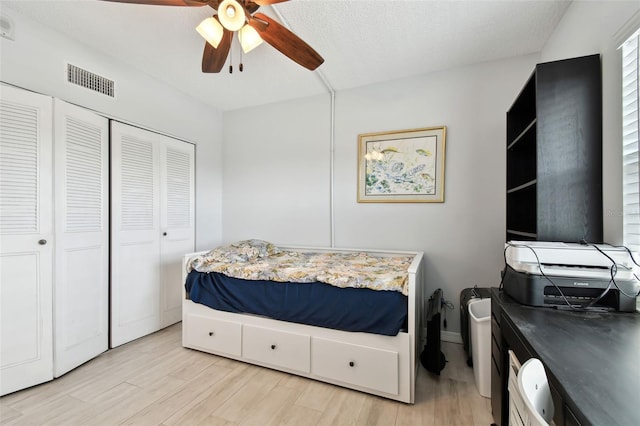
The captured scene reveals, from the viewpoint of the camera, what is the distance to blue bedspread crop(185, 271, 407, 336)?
1.70 meters

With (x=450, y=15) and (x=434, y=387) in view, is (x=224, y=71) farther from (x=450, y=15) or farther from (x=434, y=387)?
(x=434, y=387)

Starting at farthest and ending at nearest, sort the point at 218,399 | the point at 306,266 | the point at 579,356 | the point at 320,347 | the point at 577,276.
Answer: the point at 306,266, the point at 320,347, the point at 218,399, the point at 577,276, the point at 579,356

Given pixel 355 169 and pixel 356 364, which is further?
pixel 355 169

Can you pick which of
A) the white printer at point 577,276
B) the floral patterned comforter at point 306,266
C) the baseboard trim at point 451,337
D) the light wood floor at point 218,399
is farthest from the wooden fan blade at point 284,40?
the baseboard trim at point 451,337

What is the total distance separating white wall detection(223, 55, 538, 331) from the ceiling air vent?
1.37 meters

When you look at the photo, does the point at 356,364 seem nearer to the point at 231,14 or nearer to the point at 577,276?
the point at 577,276

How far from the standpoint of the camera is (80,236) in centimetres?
209

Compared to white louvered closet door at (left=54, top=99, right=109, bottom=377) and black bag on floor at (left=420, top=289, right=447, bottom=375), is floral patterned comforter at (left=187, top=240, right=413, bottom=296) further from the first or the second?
white louvered closet door at (left=54, top=99, right=109, bottom=377)

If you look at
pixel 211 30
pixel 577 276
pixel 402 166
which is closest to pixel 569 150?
pixel 577 276

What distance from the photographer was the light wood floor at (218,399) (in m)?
1.54

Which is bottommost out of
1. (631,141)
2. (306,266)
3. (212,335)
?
(212,335)

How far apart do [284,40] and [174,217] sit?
2.14 m

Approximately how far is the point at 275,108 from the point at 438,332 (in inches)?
113

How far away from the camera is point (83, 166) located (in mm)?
2117
